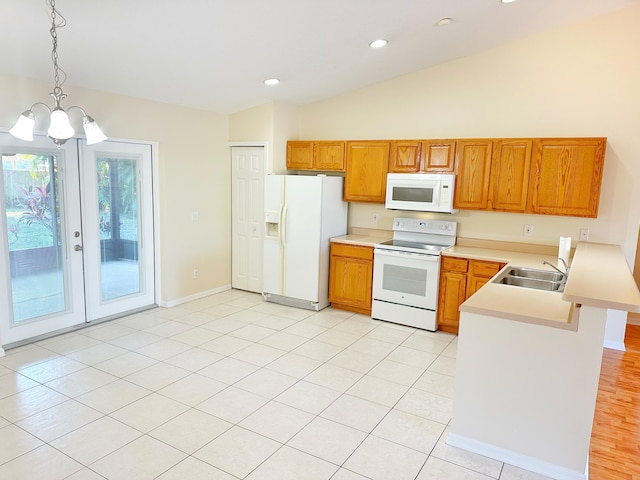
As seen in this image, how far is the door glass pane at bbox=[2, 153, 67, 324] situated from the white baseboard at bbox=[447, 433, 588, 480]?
12.7 ft

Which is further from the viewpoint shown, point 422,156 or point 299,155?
point 299,155

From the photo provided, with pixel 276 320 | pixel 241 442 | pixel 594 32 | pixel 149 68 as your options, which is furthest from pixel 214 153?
pixel 594 32

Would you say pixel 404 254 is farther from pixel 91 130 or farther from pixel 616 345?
pixel 91 130

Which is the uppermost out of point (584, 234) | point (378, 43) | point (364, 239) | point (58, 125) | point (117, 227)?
point (378, 43)

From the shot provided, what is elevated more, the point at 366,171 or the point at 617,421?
the point at 366,171

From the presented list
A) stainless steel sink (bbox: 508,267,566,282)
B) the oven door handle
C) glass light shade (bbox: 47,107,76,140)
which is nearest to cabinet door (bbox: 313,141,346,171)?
the oven door handle

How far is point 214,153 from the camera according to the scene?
557 cm

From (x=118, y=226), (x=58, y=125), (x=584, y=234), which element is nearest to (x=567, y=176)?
(x=584, y=234)

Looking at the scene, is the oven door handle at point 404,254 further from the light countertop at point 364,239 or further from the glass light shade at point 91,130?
the glass light shade at point 91,130

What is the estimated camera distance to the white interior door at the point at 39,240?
3.76 meters

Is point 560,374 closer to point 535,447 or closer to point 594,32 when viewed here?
point 535,447

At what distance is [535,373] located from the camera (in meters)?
2.40

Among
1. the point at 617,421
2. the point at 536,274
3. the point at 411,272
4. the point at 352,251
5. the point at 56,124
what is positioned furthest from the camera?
the point at 352,251

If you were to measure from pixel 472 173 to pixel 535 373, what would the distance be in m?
2.54
